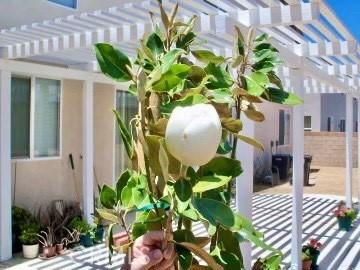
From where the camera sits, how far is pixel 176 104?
4.34 ft

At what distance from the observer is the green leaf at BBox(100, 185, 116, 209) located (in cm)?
146

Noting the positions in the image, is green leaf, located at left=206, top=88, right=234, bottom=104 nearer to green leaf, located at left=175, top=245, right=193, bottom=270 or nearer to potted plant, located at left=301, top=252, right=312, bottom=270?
green leaf, located at left=175, top=245, right=193, bottom=270

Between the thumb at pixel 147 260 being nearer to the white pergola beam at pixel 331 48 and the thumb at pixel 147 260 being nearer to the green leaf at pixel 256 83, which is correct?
the green leaf at pixel 256 83

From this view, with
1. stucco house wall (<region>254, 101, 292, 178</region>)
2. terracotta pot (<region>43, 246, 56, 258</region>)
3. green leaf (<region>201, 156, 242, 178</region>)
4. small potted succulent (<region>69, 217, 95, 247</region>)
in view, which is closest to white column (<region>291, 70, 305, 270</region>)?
small potted succulent (<region>69, 217, 95, 247</region>)

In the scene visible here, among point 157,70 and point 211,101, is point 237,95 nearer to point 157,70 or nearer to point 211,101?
point 211,101

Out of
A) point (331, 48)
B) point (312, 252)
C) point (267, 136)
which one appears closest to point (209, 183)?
point (331, 48)

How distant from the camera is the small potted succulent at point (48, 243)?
734cm

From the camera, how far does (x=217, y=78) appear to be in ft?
4.99

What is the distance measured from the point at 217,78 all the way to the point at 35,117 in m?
7.33

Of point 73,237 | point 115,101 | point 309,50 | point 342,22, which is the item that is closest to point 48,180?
point 73,237

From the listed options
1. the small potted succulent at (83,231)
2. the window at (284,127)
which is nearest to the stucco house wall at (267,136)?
the window at (284,127)

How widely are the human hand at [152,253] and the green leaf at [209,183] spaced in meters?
0.18

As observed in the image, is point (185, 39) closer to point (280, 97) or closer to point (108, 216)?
point (280, 97)

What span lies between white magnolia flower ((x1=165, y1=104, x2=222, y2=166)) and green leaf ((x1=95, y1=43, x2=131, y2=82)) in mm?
246
